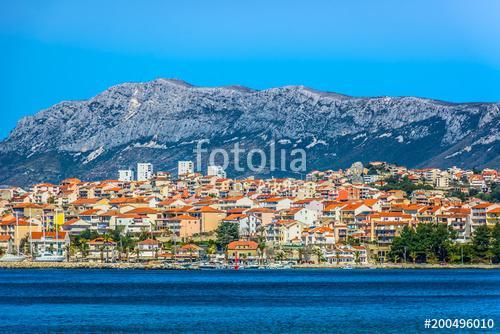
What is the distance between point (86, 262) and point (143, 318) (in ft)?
169

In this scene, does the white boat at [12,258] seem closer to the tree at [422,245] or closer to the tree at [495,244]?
the tree at [422,245]

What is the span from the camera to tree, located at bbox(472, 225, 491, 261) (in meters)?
93.2

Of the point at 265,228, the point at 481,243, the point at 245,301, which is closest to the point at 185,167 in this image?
the point at 265,228

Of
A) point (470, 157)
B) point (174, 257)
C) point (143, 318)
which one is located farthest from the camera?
point (470, 157)

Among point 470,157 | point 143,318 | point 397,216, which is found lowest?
point 143,318

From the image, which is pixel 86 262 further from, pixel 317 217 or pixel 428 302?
pixel 428 302

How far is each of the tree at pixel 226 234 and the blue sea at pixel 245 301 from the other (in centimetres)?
1342

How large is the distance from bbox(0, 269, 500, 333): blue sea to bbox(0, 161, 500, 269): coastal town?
8009 mm

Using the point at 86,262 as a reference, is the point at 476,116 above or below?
→ above

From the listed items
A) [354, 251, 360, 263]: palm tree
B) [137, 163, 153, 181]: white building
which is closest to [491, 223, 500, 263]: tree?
[354, 251, 360, 263]: palm tree

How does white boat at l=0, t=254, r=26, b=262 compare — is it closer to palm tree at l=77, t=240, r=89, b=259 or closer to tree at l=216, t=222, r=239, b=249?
palm tree at l=77, t=240, r=89, b=259

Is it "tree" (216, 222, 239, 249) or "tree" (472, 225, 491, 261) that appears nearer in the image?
"tree" (472, 225, 491, 261)

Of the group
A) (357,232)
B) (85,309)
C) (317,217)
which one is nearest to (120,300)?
(85,309)

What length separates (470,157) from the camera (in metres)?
183
